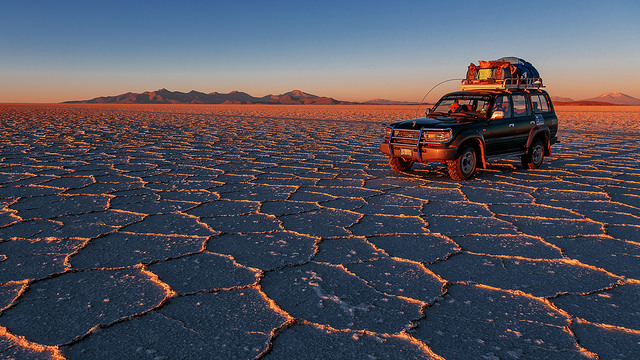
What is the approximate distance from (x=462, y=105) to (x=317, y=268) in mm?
5334

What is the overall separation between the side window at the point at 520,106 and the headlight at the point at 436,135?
5.86 ft

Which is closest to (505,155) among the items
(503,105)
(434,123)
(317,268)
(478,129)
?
(503,105)

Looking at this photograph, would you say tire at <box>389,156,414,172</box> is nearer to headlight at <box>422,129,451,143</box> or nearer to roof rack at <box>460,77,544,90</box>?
headlight at <box>422,129,451,143</box>

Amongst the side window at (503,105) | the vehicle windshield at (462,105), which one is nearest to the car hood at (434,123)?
the vehicle windshield at (462,105)

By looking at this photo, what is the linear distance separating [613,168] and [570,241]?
17.4 ft

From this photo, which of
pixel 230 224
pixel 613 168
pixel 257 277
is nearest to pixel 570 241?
pixel 257 277

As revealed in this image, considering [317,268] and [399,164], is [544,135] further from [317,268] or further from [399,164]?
[317,268]

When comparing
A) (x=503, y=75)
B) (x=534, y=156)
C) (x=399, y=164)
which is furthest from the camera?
(x=534, y=156)

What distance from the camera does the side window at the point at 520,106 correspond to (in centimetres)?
809

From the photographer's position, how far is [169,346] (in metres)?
2.49

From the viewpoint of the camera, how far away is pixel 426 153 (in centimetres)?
714

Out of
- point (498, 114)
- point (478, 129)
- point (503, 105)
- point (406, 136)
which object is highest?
point (503, 105)

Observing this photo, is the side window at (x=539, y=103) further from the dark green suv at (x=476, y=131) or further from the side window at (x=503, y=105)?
the side window at (x=503, y=105)

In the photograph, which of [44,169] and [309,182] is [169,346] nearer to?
[309,182]
